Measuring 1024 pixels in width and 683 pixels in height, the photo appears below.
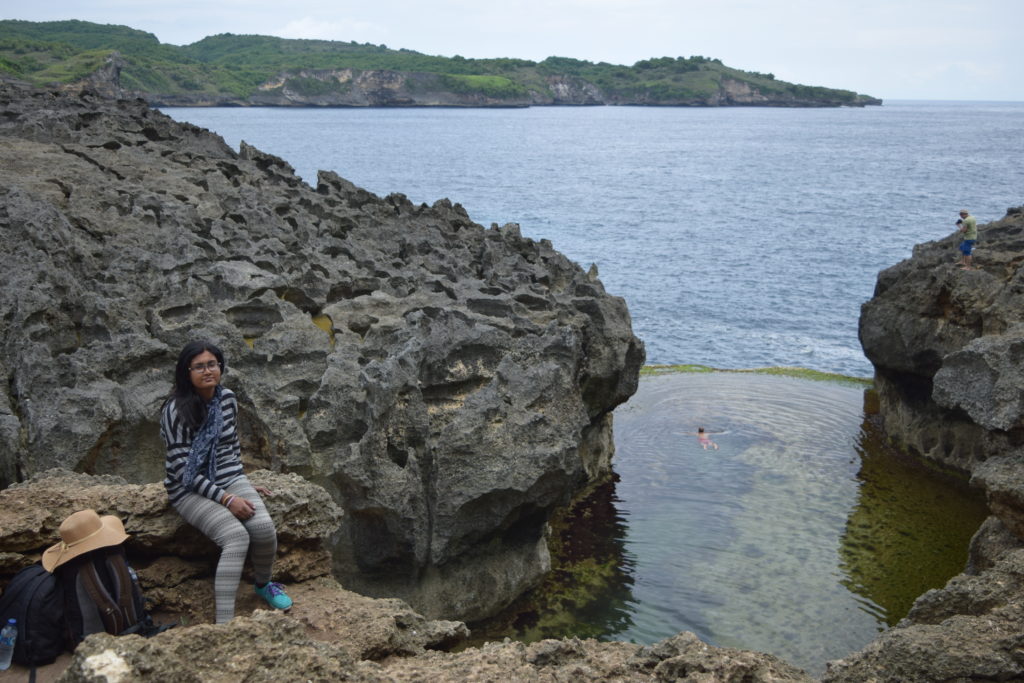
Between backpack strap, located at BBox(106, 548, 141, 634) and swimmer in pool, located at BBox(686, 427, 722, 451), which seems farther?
swimmer in pool, located at BBox(686, 427, 722, 451)

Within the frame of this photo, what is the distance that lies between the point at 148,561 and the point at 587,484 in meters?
14.8

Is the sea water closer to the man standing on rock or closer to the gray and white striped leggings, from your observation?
the man standing on rock

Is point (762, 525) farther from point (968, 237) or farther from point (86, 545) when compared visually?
point (86, 545)

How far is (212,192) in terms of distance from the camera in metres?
27.8

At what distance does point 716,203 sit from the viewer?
95375 millimetres

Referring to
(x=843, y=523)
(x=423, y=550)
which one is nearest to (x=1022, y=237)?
(x=843, y=523)

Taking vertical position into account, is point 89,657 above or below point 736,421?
above

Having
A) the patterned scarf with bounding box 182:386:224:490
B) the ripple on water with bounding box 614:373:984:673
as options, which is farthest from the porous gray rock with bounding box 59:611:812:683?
the ripple on water with bounding box 614:373:984:673

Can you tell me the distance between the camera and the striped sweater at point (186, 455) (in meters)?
8.47

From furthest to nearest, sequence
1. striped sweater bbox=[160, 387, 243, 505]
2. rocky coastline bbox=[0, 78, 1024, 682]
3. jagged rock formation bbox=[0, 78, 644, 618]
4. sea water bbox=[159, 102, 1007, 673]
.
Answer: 1. sea water bbox=[159, 102, 1007, 673]
2. jagged rock formation bbox=[0, 78, 644, 618]
3. striped sweater bbox=[160, 387, 243, 505]
4. rocky coastline bbox=[0, 78, 1024, 682]

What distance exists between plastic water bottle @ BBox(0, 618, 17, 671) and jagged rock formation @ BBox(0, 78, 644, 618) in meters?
6.15

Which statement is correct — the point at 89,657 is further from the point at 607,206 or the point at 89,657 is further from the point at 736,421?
the point at 607,206

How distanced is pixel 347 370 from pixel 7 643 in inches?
354

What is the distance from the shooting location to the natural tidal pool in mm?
16531
